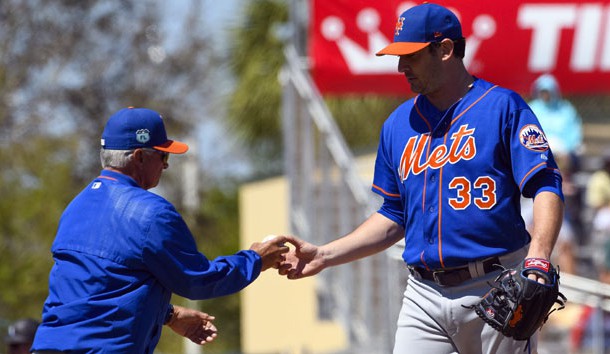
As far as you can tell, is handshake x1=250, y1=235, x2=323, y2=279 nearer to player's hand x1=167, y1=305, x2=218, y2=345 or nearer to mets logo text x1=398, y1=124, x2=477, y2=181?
player's hand x1=167, y1=305, x2=218, y2=345

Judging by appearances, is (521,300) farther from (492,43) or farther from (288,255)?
(492,43)

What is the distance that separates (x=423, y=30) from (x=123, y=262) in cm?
168

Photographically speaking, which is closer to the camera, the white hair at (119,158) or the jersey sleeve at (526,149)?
the jersey sleeve at (526,149)

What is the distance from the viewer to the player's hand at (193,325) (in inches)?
227

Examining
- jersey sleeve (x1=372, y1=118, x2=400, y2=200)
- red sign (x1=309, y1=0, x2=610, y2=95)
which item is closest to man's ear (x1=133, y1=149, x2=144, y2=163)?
jersey sleeve (x1=372, y1=118, x2=400, y2=200)

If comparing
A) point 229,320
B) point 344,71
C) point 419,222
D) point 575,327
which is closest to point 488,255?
point 419,222

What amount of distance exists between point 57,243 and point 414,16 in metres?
1.91

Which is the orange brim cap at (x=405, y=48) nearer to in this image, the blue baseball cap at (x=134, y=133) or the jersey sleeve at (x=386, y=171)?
the jersey sleeve at (x=386, y=171)

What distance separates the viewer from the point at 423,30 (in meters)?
5.28

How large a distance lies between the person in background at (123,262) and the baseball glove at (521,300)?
4.08 feet

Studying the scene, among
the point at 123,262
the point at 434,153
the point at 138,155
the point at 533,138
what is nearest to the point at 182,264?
the point at 123,262

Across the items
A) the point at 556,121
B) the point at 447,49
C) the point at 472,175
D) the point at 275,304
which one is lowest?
the point at 275,304

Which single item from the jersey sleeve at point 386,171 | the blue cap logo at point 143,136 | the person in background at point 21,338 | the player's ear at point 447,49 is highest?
the player's ear at point 447,49

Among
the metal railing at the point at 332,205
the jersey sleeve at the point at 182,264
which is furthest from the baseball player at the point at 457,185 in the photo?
the metal railing at the point at 332,205
